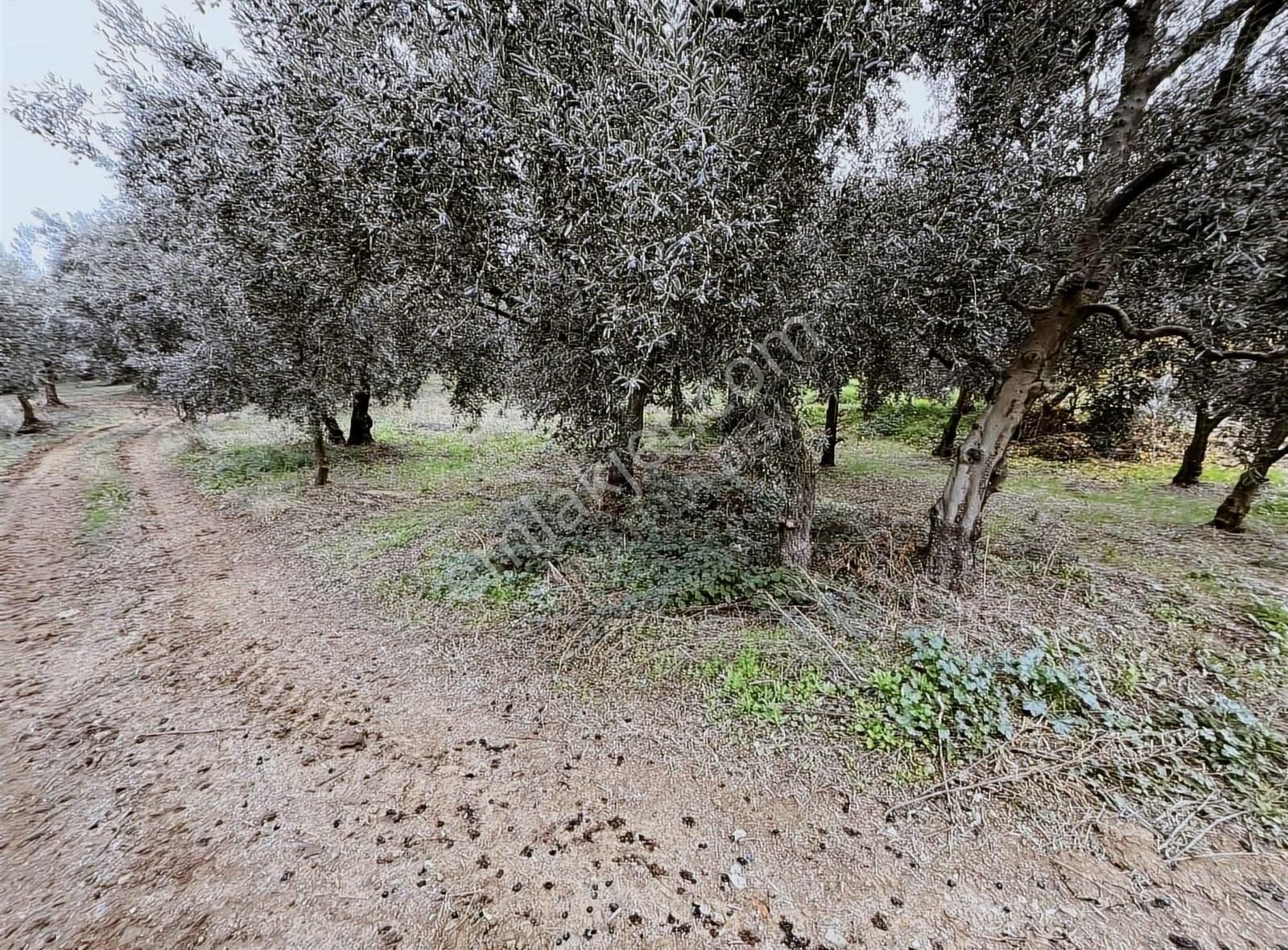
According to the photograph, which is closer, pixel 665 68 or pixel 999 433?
pixel 665 68

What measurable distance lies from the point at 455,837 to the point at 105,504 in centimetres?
1192

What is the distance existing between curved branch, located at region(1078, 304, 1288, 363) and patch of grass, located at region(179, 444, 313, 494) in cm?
1500

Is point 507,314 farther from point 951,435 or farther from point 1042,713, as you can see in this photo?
point 951,435

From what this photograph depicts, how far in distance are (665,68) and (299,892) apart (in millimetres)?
6125

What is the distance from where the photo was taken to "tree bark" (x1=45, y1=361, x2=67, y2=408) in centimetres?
1839

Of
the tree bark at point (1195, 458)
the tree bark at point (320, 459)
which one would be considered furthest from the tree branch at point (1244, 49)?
the tree bark at point (320, 459)

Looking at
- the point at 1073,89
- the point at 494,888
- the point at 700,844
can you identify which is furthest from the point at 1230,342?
the point at 494,888

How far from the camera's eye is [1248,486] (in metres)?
7.23

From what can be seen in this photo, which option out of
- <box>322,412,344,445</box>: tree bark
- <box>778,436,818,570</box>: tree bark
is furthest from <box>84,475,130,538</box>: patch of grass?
<box>778,436,818,570</box>: tree bark

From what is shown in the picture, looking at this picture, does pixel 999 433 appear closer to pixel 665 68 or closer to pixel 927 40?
pixel 927 40

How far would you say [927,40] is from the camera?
467 centimetres

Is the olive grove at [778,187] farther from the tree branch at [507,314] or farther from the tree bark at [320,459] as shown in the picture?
the tree bark at [320,459]

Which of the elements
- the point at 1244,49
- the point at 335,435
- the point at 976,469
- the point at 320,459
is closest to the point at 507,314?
the point at 976,469

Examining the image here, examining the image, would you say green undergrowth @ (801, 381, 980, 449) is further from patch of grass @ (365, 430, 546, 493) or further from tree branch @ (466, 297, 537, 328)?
tree branch @ (466, 297, 537, 328)
